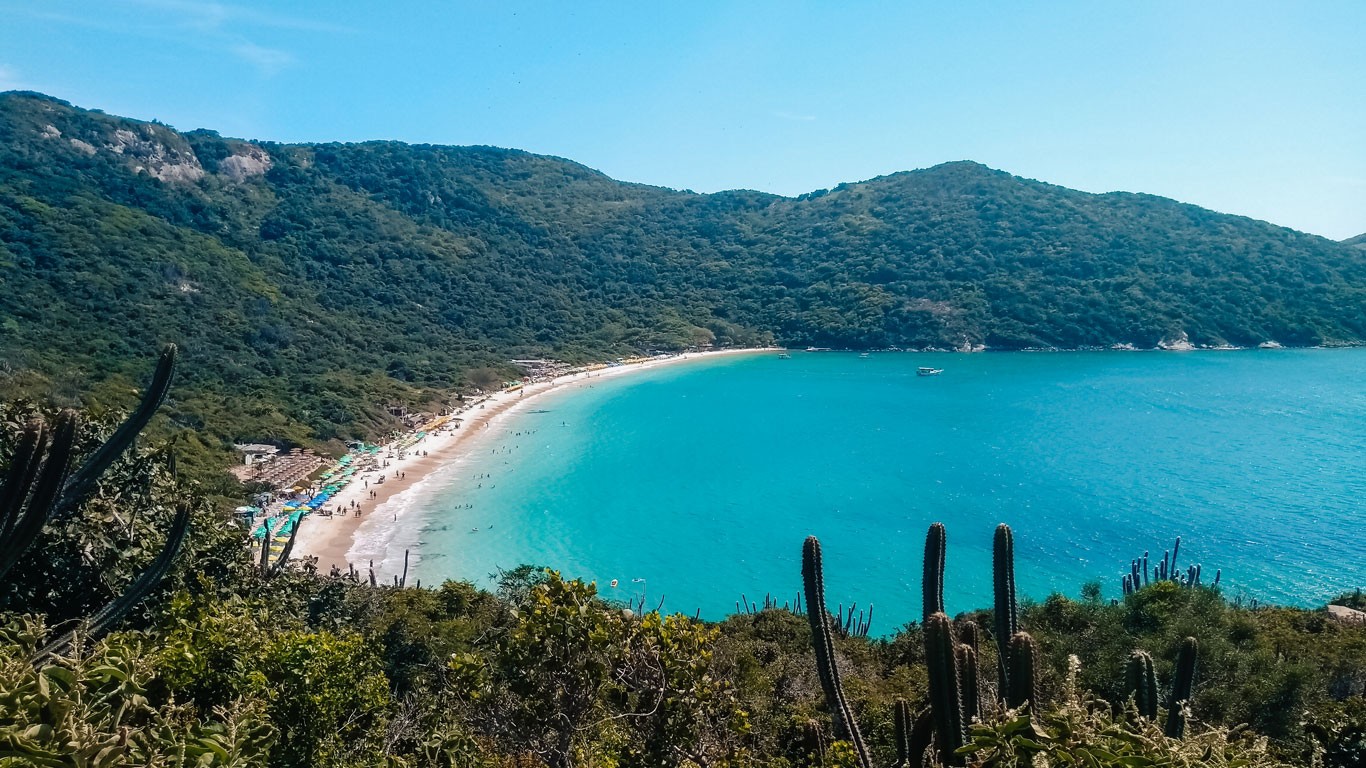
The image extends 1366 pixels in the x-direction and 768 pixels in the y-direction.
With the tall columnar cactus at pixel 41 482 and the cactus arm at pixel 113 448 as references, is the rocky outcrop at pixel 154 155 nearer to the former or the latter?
the cactus arm at pixel 113 448

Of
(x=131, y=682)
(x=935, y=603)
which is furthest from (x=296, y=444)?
(x=131, y=682)

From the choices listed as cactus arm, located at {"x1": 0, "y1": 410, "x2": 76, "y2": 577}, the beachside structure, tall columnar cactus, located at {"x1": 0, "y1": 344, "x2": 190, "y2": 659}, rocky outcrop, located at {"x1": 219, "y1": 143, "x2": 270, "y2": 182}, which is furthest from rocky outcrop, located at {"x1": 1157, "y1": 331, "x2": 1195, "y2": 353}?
rocky outcrop, located at {"x1": 219, "y1": 143, "x2": 270, "y2": 182}

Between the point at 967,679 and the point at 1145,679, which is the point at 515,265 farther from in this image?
the point at 967,679

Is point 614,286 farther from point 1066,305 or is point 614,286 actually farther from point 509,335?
point 1066,305

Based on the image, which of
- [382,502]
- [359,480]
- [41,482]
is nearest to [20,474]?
[41,482]

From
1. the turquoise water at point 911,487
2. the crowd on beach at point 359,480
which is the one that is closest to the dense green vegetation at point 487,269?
the crowd on beach at point 359,480
